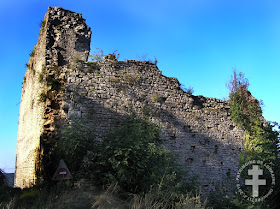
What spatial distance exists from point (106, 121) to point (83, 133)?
109 cm

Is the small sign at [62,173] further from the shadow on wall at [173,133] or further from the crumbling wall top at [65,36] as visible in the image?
the crumbling wall top at [65,36]

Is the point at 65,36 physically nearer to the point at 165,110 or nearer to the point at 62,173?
the point at 165,110

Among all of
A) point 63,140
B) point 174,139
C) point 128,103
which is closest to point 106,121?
point 128,103

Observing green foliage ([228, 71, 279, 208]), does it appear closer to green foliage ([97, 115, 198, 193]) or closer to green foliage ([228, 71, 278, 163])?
green foliage ([228, 71, 278, 163])

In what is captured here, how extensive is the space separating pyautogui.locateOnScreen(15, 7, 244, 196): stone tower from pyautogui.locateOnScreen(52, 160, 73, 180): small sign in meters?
0.84

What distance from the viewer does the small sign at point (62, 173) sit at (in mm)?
6633

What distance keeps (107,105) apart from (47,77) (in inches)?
79.8

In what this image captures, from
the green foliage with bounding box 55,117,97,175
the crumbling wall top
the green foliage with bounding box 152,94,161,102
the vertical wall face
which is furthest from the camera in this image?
the green foliage with bounding box 152,94,161,102

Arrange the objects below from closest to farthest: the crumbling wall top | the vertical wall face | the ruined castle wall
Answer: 1. the vertical wall face
2. the ruined castle wall
3. the crumbling wall top

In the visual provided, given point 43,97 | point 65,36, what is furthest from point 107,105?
point 65,36

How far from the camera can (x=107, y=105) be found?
859cm

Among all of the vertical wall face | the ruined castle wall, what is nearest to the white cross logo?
the ruined castle wall

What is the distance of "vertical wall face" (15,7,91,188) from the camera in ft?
26.5

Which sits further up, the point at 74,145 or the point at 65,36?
the point at 65,36
